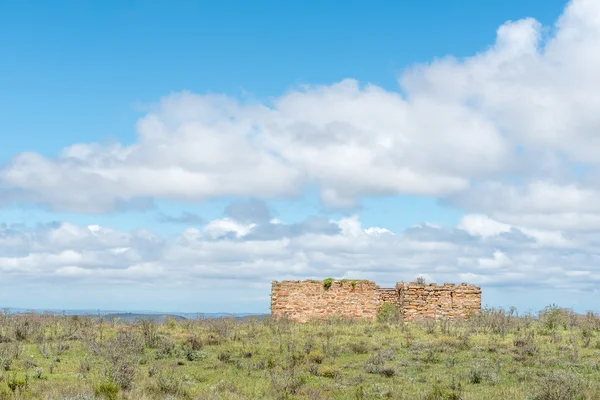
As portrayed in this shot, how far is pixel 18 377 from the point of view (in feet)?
51.9

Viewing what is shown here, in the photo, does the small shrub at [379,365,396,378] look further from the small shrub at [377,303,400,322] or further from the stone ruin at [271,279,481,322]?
the stone ruin at [271,279,481,322]

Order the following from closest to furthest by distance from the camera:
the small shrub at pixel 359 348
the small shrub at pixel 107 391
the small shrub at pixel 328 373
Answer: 1. the small shrub at pixel 107 391
2. the small shrub at pixel 328 373
3. the small shrub at pixel 359 348

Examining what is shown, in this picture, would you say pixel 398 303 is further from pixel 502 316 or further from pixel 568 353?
pixel 568 353

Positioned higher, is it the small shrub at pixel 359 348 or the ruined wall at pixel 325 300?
the ruined wall at pixel 325 300

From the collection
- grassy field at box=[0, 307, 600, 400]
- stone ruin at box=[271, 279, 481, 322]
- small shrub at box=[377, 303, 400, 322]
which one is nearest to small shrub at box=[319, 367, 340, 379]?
grassy field at box=[0, 307, 600, 400]

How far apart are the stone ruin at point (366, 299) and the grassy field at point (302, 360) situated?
18.0 feet

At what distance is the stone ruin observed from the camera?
113ft

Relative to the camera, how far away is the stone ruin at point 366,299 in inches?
1362

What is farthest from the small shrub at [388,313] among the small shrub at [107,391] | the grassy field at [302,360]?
the small shrub at [107,391]

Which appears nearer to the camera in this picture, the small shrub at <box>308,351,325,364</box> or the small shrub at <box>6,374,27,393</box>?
the small shrub at <box>6,374,27,393</box>

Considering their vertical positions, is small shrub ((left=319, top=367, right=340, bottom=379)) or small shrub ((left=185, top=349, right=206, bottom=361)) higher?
small shrub ((left=185, top=349, right=206, bottom=361))

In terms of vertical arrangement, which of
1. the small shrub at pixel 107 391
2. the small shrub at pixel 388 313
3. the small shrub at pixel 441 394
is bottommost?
the small shrub at pixel 441 394

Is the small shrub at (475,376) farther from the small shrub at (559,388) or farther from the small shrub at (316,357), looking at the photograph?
the small shrub at (316,357)

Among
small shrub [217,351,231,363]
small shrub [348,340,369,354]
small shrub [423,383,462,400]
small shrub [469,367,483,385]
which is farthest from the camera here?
small shrub [348,340,369,354]
